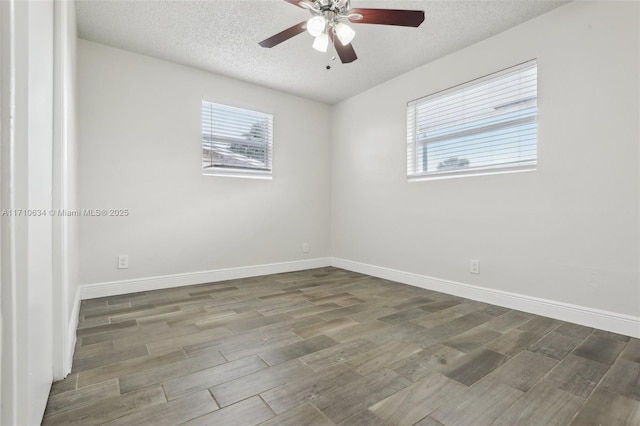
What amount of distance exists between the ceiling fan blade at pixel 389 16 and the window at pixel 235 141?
2.19 metres

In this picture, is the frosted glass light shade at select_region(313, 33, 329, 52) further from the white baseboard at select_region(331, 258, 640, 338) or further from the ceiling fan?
the white baseboard at select_region(331, 258, 640, 338)

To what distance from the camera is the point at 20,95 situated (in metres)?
0.74

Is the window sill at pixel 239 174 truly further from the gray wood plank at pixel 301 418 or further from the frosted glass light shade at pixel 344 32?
the gray wood plank at pixel 301 418

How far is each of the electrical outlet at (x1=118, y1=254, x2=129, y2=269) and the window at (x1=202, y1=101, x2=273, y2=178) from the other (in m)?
1.18

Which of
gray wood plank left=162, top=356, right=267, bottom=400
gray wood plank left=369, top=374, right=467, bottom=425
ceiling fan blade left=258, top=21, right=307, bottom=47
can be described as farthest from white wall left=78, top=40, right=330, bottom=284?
gray wood plank left=369, top=374, right=467, bottom=425

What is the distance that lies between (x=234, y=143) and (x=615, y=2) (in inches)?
138

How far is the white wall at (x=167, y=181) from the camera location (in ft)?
9.46

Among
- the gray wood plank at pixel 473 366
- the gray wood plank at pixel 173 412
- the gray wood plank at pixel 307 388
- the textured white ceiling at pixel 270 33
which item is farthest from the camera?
the textured white ceiling at pixel 270 33

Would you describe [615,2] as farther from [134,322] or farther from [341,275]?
[134,322]

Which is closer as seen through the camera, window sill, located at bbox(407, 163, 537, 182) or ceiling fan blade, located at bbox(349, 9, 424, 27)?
ceiling fan blade, located at bbox(349, 9, 424, 27)

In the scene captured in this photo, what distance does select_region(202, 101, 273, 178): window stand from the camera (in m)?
3.51

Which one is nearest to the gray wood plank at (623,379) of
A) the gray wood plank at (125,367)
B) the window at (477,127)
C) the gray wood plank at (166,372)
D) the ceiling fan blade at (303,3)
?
the window at (477,127)

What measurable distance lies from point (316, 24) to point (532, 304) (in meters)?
2.65

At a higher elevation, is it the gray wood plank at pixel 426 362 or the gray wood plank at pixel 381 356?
the gray wood plank at pixel 381 356
